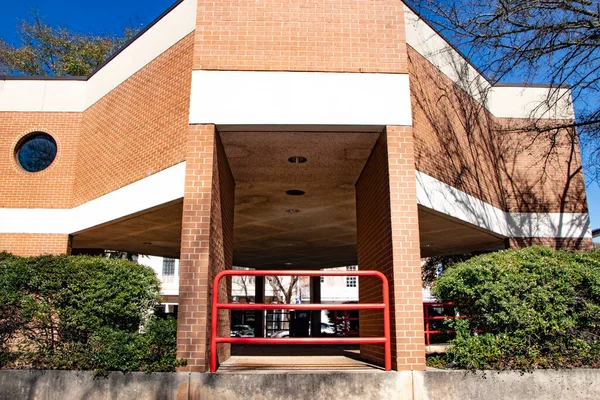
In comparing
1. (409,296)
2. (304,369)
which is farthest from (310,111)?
(304,369)

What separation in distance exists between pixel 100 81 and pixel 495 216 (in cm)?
965

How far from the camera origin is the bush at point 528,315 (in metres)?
6.34

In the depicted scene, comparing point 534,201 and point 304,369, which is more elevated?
point 534,201

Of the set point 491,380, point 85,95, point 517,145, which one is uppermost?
point 85,95

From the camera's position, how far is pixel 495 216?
36.9ft

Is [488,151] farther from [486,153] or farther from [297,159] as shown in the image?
[297,159]

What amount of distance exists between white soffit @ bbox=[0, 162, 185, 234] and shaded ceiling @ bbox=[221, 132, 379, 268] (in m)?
1.15

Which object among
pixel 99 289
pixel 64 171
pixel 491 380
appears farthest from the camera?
pixel 64 171

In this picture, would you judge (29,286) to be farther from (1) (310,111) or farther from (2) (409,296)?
(2) (409,296)

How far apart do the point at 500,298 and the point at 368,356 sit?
8.59ft

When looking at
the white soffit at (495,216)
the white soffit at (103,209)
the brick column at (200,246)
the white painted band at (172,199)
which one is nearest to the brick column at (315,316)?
the white soffit at (495,216)

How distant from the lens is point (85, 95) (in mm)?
11664

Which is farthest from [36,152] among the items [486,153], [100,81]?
[486,153]

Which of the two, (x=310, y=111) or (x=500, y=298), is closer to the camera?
(x=500, y=298)
